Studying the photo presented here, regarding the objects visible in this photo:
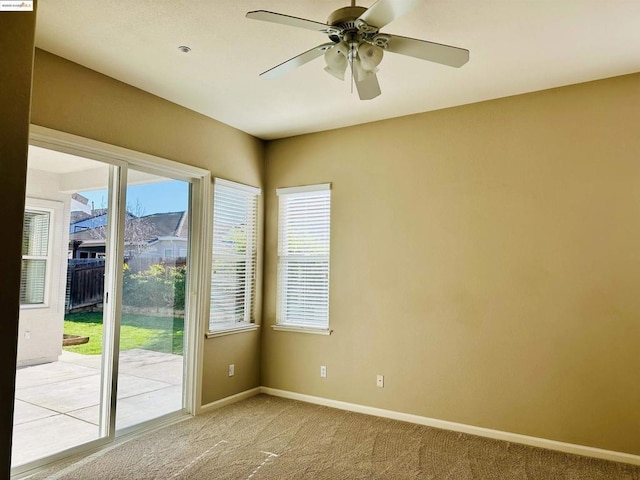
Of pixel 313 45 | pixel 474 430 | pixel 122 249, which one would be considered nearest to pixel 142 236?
pixel 122 249

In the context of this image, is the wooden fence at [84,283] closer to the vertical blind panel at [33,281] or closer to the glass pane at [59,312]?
→ the glass pane at [59,312]

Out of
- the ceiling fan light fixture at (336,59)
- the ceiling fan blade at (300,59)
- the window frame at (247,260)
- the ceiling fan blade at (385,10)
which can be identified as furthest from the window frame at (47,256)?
the ceiling fan blade at (385,10)

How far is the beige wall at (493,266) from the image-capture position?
324 centimetres

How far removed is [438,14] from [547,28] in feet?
2.31

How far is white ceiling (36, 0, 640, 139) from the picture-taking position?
8.05ft

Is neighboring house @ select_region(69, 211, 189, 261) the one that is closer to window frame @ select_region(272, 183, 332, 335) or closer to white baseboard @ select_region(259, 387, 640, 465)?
window frame @ select_region(272, 183, 332, 335)

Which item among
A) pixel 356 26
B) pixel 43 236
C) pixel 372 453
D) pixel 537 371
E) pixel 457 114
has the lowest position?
pixel 372 453

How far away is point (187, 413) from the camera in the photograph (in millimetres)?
4023

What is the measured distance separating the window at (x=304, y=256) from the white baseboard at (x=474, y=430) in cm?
75

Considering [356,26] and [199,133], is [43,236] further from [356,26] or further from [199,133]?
[356,26]

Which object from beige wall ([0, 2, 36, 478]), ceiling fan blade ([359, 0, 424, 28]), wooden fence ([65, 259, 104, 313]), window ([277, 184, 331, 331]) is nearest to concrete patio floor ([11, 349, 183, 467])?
wooden fence ([65, 259, 104, 313])

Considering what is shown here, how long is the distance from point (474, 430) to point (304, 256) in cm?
229

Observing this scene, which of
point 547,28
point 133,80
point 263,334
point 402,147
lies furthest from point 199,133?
point 547,28

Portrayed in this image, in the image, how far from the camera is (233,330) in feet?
14.6
